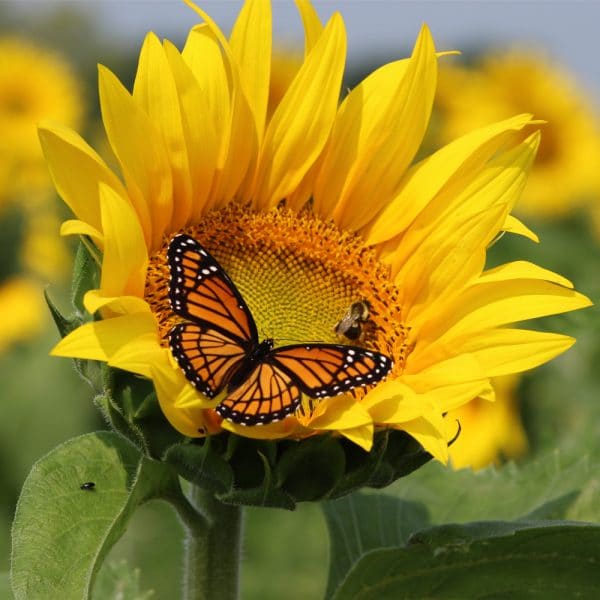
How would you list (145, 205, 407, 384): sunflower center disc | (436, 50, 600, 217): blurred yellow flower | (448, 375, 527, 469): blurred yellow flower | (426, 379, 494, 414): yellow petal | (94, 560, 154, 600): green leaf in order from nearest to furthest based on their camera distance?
(426, 379, 494, 414): yellow petal, (145, 205, 407, 384): sunflower center disc, (94, 560, 154, 600): green leaf, (448, 375, 527, 469): blurred yellow flower, (436, 50, 600, 217): blurred yellow flower

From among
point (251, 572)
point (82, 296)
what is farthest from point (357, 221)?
point (251, 572)

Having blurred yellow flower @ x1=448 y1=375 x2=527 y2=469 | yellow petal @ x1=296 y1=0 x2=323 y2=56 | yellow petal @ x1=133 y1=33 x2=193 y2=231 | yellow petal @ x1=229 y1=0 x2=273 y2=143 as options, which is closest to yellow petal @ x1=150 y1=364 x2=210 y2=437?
yellow petal @ x1=133 y1=33 x2=193 y2=231

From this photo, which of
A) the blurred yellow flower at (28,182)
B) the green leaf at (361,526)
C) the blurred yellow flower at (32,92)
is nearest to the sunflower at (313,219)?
the green leaf at (361,526)

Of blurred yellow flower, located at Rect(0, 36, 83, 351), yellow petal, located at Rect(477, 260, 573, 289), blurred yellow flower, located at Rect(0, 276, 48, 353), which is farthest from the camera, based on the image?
blurred yellow flower, located at Rect(0, 36, 83, 351)

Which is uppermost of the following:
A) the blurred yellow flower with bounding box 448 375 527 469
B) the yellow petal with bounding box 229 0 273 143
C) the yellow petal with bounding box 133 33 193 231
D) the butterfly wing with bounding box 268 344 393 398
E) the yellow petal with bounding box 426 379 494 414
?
the yellow petal with bounding box 229 0 273 143

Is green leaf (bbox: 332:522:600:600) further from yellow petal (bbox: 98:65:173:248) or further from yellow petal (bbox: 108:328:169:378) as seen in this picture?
yellow petal (bbox: 98:65:173:248)

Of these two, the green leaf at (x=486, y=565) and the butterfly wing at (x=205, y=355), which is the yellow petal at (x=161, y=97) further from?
the green leaf at (x=486, y=565)

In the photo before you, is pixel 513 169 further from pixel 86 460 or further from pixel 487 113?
pixel 487 113
